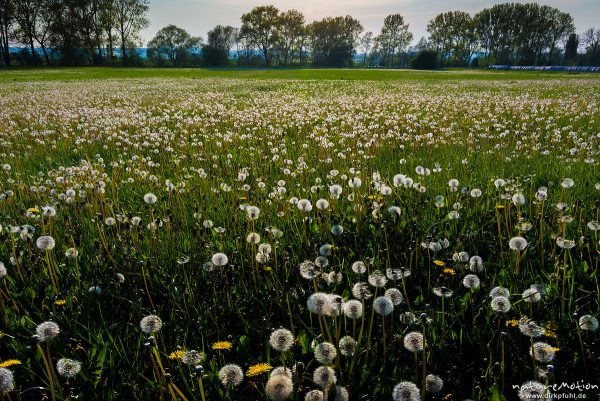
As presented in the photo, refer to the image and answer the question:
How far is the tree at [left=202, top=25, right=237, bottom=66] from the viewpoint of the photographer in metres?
105

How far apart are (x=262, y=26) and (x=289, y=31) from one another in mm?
9775

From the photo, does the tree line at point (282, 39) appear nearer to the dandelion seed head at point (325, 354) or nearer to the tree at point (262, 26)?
the tree at point (262, 26)

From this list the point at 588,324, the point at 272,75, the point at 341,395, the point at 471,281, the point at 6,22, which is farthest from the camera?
the point at 6,22

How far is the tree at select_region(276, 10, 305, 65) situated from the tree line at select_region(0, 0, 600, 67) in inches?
12.4

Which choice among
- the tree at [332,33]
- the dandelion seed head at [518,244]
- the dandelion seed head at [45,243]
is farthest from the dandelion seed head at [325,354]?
the tree at [332,33]

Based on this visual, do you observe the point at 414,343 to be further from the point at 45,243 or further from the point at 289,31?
the point at 289,31

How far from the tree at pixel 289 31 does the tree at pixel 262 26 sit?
1937 millimetres

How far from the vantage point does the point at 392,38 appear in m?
151

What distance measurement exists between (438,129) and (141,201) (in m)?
5.84

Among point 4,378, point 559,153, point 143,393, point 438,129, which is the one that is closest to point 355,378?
point 143,393

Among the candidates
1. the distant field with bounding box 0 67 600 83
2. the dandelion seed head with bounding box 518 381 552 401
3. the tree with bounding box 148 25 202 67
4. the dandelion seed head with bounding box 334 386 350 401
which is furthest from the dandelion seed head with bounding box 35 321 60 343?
the tree with bounding box 148 25 202 67

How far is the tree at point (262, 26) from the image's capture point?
5054 inches

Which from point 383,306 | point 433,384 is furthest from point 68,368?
point 433,384

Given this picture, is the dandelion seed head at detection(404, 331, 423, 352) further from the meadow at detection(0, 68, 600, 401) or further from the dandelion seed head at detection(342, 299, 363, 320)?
the dandelion seed head at detection(342, 299, 363, 320)
